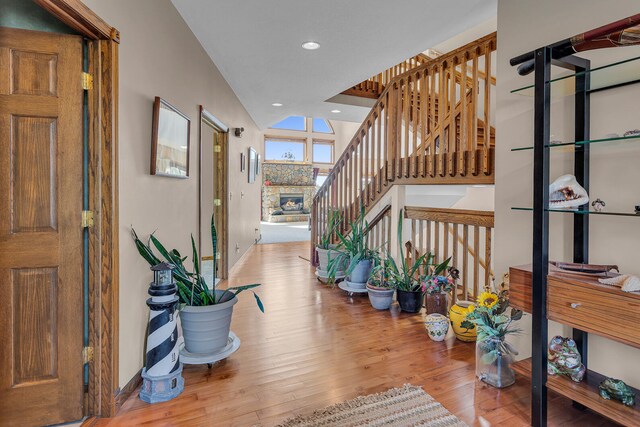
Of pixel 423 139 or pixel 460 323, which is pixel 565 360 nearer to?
pixel 460 323

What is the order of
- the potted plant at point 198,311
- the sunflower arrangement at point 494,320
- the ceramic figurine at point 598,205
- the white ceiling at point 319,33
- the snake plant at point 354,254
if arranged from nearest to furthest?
the ceramic figurine at point 598,205, the sunflower arrangement at point 494,320, the potted plant at point 198,311, the white ceiling at point 319,33, the snake plant at point 354,254

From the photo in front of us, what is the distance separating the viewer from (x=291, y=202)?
40.8 ft

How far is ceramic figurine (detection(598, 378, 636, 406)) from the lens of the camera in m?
1.44

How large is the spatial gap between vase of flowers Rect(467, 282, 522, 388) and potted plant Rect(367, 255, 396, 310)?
1284 millimetres

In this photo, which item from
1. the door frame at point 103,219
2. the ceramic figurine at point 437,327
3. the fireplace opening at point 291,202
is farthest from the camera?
the fireplace opening at point 291,202

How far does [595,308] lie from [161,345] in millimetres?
2049

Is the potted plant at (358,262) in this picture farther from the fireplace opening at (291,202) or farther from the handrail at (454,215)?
the fireplace opening at (291,202)

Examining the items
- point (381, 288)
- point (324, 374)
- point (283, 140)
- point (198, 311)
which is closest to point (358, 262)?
point (381, 288)

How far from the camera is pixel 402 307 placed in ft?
10.8

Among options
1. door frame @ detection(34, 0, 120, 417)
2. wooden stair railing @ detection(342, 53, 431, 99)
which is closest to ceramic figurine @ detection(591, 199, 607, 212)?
door frame @ detection(34, 0, 120, 417)

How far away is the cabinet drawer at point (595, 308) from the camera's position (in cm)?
131

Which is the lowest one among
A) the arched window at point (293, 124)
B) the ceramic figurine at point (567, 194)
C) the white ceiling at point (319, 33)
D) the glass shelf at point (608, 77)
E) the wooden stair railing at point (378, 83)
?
the ceramic figurine at point (567, 194)

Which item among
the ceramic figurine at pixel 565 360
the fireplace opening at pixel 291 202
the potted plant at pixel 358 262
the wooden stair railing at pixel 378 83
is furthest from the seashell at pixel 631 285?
the fireplace opening at pixel 291 202

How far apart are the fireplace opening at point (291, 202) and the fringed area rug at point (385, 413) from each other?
34.4 ft
